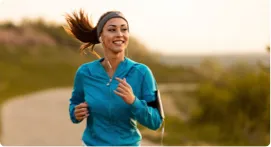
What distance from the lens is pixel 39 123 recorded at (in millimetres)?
11977

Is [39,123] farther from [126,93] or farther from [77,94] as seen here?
[126,93]

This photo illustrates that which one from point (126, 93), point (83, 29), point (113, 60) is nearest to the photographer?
point (126, 93)

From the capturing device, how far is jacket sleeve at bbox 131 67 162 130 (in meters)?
2.68

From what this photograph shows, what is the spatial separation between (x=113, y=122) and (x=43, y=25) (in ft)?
56.0

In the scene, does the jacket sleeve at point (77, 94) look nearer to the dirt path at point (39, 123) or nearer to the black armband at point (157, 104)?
the black armband at point (157, 104)

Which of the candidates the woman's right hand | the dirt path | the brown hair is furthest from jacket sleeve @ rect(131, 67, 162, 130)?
the dirt path

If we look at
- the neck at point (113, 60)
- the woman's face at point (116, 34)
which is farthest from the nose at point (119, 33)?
the neck at point (113, 60)

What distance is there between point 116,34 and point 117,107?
368mm

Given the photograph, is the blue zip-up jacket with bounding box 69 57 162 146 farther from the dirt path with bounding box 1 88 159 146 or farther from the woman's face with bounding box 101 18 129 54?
the dirt path with bounding box 1 88 159 146

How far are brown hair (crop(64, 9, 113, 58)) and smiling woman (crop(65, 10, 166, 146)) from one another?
152mm

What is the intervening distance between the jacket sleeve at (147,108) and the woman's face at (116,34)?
0.19 m

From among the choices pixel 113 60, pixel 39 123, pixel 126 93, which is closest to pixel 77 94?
pixel 113 60

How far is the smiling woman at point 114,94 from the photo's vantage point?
2760 millimetres

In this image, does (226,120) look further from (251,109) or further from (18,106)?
(18,106)
